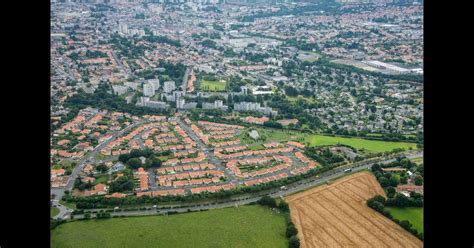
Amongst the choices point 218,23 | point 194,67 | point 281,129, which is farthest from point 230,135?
point 218,23

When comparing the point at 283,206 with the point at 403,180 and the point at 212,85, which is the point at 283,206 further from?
the point at 212,85

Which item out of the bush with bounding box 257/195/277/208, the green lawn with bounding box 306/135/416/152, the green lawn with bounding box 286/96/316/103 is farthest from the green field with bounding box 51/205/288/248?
the green lawn with bounding box 286/96/316/103

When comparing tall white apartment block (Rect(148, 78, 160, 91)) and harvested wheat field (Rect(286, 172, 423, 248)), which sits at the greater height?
tall white apartment block (Rect(148, 78, 160, 91))

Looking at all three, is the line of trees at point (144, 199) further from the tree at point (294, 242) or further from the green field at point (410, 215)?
the green field at point (410, 215)

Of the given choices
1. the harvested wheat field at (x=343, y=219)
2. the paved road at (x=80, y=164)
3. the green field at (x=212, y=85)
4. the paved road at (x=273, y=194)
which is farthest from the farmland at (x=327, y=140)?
the green field at (x=212, y=85)

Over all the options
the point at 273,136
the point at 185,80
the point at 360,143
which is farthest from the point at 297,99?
the point at 185,80

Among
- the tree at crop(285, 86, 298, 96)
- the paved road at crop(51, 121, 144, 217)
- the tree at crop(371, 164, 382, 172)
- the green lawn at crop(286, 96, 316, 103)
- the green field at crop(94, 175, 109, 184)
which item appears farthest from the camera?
the tree at crop(285, 86, 298, 96)

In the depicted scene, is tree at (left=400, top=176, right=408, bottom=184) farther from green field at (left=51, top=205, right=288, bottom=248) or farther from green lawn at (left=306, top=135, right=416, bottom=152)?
green field at (left=51, top=205, right=288, bottom=248)
